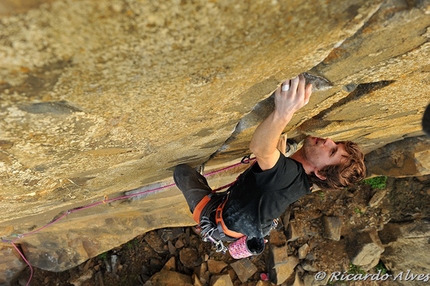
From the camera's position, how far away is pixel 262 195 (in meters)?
2.04

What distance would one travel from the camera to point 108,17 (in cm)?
77

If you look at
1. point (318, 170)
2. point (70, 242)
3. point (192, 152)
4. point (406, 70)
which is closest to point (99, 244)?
point (70, 242)

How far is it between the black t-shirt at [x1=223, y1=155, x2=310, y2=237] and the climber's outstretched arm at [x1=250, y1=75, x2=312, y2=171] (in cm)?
10

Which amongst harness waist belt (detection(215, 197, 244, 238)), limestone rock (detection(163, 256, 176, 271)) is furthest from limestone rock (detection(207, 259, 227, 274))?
harness waist belt (detection(215, 197, 244, 238))

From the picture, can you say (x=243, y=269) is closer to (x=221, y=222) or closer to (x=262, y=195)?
(x=221, y=222)

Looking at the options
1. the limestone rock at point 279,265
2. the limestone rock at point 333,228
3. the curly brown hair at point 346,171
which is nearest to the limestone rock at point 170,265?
the limestone rock at point 279,265

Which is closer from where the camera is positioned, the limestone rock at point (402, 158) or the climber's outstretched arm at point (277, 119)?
the climber's outstretched arm at point (277, 119)

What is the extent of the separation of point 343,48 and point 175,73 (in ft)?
2.06

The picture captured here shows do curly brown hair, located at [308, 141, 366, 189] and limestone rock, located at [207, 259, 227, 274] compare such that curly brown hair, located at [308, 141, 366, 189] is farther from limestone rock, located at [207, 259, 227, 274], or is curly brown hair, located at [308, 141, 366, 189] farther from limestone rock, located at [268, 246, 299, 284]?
limestone rock, located at [207, 259, 227, 274]

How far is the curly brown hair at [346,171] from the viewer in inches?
83.0

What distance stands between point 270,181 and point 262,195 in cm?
15

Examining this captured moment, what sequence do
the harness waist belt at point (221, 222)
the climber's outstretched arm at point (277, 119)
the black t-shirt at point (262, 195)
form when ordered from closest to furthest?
the climber's outstretched arm at point (277, 119) → the black t-shirt at point (262, 195) → the harness waist belt at point (221, 222)

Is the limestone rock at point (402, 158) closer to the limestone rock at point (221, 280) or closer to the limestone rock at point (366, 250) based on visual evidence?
the limestone rock at point (366, 250)

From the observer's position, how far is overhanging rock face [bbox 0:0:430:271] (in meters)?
0.80
